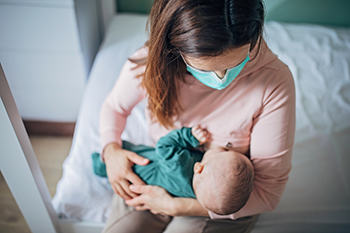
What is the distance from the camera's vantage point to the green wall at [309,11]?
1.71 meters

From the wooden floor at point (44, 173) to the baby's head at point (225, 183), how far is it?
0.60m

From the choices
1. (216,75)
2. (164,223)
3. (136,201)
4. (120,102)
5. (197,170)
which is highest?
(216,75)

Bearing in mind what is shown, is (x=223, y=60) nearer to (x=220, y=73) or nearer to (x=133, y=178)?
(x=220, y=73)

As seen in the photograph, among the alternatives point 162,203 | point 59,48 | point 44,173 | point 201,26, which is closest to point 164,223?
point 162,203

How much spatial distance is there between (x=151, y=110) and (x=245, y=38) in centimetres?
42

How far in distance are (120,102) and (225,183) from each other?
470 mm

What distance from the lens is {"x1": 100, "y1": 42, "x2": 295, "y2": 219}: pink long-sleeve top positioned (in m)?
0.73

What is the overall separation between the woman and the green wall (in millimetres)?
1100

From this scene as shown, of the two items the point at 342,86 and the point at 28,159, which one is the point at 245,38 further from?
the point at 342,86

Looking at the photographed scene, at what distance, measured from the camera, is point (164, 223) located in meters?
0.91

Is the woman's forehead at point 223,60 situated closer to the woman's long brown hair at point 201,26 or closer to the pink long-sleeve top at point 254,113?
the woman's long brown hair at point 201,26

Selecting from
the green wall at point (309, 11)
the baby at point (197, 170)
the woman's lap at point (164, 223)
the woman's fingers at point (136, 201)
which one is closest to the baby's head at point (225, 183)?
the baby at point (197, 170)

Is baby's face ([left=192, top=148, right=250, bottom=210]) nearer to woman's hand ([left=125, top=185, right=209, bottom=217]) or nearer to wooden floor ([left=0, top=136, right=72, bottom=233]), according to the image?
woman's hand ([left=125, top=185, right=209, bottom=217])

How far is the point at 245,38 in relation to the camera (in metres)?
0.54
